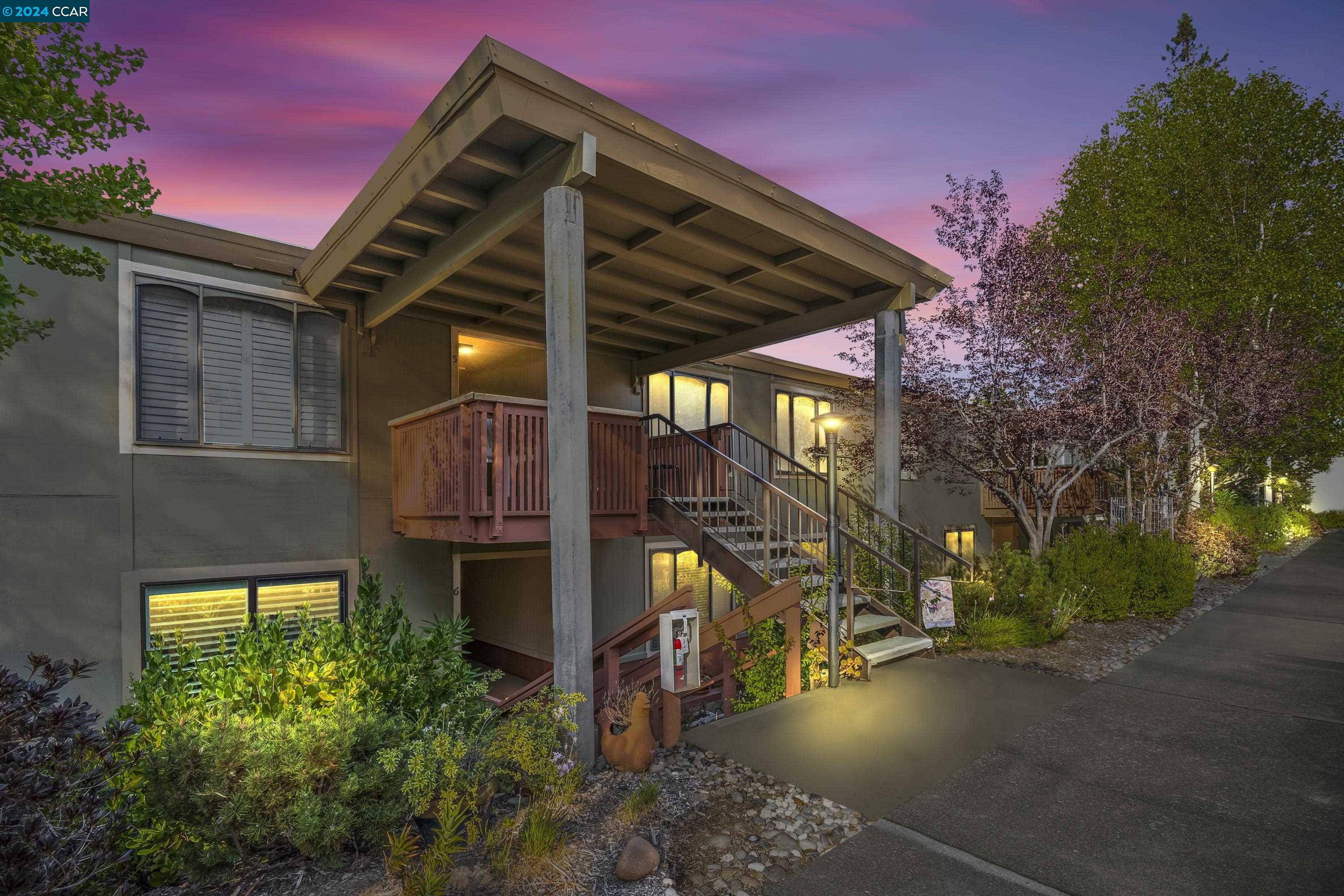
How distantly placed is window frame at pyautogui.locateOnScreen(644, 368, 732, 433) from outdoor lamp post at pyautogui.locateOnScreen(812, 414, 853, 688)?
4359 mm

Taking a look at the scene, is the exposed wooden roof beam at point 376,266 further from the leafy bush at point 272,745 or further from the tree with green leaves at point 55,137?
the leafy bush at point 272,745

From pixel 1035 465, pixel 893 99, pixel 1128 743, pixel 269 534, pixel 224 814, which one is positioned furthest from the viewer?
pixel 1035 465

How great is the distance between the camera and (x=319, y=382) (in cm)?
762

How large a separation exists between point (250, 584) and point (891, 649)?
7.05 m

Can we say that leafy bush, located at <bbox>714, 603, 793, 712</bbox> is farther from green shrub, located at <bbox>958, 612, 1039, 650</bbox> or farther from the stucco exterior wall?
the stucco exterior wall

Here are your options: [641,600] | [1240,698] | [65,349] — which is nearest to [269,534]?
[65,349]

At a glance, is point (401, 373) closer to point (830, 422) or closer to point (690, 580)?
point (830, 422)

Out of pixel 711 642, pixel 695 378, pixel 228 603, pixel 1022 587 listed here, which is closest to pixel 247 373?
pixel 228 603

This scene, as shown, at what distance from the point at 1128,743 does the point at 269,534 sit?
A: 27.6ft

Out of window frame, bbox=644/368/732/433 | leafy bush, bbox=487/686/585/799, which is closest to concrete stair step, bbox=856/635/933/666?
leafy bush, bbox=487/686/585/799

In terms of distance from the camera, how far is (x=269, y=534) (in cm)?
711

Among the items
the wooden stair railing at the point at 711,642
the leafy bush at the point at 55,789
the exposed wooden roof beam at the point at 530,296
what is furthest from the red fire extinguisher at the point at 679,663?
the exposed wooden roof beam at the point at 530,296

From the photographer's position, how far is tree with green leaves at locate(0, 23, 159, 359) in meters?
4.43

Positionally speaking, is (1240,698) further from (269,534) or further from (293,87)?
(293,87)
